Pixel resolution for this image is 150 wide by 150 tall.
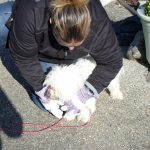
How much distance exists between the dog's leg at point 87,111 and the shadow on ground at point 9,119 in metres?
0.53

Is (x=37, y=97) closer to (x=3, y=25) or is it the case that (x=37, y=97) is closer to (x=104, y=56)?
(x=104, y=56)

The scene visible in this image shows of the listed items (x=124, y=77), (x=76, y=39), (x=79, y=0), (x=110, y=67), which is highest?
(x=79, y=0)

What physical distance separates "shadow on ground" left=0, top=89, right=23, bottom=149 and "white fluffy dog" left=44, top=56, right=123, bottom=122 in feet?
1.44

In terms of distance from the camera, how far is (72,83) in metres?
3.20

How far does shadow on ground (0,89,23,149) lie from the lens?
347 cm

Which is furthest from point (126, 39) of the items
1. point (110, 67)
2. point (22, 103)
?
point (22, 103)

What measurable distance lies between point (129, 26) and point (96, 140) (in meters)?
1.77

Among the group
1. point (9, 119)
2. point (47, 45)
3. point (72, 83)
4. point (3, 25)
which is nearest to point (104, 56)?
point (72, 83)

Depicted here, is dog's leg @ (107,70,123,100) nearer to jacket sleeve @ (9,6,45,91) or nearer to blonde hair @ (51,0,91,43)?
jacket sleeve @ (9,6,45,91)

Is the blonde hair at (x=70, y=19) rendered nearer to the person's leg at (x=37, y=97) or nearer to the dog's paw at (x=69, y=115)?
the person's leg at (x=37, y=97)

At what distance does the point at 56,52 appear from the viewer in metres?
3.38

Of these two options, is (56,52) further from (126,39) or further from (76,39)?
(126,39)

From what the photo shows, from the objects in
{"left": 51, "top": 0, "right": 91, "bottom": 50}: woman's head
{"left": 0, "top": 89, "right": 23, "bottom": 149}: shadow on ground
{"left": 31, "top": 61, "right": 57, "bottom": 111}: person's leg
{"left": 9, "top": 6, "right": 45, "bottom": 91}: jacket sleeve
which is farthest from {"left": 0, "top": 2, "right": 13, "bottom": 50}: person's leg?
{"left": 51, "top": 0, "right": 91, "bottom": 50}: woman's head

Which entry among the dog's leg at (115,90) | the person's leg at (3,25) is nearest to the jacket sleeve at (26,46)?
the dog's leg at (115,90)
